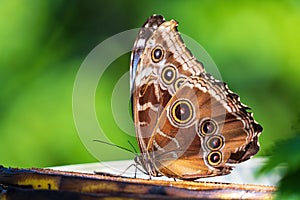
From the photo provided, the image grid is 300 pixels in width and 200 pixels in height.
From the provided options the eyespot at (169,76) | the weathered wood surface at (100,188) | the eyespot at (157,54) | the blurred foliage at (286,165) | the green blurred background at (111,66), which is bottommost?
the blurred foliage at (286,165)

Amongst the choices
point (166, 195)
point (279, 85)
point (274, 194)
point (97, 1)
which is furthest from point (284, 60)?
point (274, 194)

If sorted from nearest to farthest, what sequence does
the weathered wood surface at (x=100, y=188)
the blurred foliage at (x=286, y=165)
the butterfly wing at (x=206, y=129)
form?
the blurred foliage at (x=286, y=165) → the weathered wood surface at (x=100, y=188) → the butterfly wing at (x=206, y=129)

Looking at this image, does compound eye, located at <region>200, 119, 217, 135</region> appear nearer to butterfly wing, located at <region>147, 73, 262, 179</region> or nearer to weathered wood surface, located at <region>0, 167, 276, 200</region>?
butterfly wing, located at <region>147, 73, 262, 179</region>

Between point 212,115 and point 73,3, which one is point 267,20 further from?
point 212,115

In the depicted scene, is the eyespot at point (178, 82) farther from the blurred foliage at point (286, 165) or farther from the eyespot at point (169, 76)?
the blurred foliage at point (286, 165)

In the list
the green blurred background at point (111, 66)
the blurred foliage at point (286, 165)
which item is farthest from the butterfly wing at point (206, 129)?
the green blurred background at point (111, 66)

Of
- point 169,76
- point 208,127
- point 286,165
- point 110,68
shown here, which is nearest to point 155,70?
point 169,76
